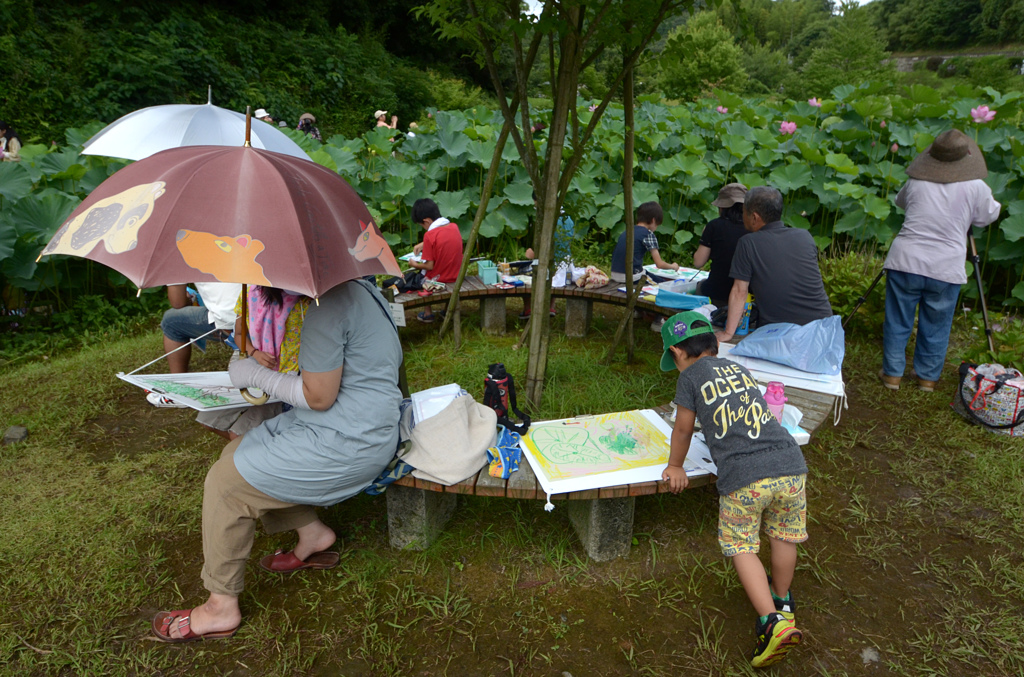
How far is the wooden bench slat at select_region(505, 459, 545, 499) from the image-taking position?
2.29m

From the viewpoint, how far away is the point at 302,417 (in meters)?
2.15

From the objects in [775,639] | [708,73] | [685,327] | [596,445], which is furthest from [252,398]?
[708,73]

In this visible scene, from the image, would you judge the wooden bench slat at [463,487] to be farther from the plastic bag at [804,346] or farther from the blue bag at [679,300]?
the blue bag at [679,300]

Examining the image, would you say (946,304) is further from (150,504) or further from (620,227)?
(150,504)

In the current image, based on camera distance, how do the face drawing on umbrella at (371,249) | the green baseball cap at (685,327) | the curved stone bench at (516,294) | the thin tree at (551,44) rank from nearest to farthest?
the face drawing on umbrella at (371,249) < the green baseball cap at (685,327) < the thin tree at (551,44) < the curved stone bench at (516,294)

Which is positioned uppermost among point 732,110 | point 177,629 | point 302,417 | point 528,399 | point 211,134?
point 732,110

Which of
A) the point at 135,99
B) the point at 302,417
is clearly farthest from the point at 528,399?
the point at 135,99

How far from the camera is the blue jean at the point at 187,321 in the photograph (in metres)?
3.54

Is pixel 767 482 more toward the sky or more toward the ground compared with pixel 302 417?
more toward the ground

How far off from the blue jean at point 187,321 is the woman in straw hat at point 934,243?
433 centimetres

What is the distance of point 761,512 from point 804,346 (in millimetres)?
1361

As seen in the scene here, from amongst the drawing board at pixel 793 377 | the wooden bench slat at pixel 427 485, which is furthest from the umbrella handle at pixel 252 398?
the drawing board at pixel 793 377

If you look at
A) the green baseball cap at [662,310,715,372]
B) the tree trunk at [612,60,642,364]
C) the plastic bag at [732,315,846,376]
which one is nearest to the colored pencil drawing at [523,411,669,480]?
the green baseball cap at [662,310,715,372]

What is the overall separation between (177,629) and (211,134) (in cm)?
254
